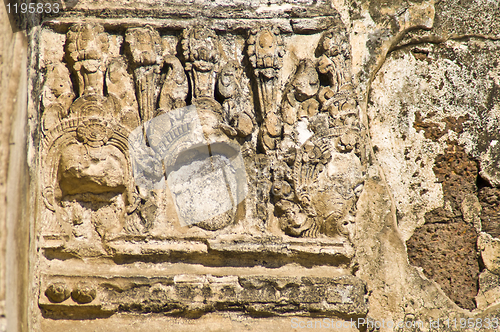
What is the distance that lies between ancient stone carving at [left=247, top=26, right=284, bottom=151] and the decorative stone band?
835 millimetres

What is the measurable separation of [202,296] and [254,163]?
834 mm

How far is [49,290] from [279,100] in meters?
1.71

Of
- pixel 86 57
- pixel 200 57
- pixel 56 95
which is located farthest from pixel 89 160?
pixel 200 57

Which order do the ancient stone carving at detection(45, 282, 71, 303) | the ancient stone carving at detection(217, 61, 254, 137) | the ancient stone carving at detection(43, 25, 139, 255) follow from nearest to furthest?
the ancient stone carving at detection(45, 282, 71, 303) < the ancient stone carving at detection(43, 25, 139, 255) < the ancient stone carving at detection(217, 61, 254, 137)

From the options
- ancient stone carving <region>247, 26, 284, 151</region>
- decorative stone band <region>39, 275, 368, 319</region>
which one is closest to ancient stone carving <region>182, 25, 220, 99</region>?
ancient stone carving <region>247, 26, 284, 151</region>

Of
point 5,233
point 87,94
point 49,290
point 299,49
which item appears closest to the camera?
point 5,233

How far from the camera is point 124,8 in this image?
2797 millimetres

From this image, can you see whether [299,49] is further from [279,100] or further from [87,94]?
[87,94]

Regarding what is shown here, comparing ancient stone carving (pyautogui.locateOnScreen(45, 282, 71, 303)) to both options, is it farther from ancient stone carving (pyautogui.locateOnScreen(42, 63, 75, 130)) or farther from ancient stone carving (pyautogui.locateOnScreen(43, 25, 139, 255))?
ancient stone carving (pyautogui.locateOnScreen(42, 63, 75, 130))

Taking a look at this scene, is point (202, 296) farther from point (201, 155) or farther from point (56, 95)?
point (56, 95)

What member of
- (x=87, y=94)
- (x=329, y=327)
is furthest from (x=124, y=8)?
(x=329, y=327)

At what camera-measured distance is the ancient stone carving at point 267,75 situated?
280 centimetres

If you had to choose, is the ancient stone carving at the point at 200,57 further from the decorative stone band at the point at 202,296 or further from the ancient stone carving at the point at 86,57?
the decorative stone band at the point at 202,296

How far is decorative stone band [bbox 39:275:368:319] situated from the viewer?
→ 8.36ft
